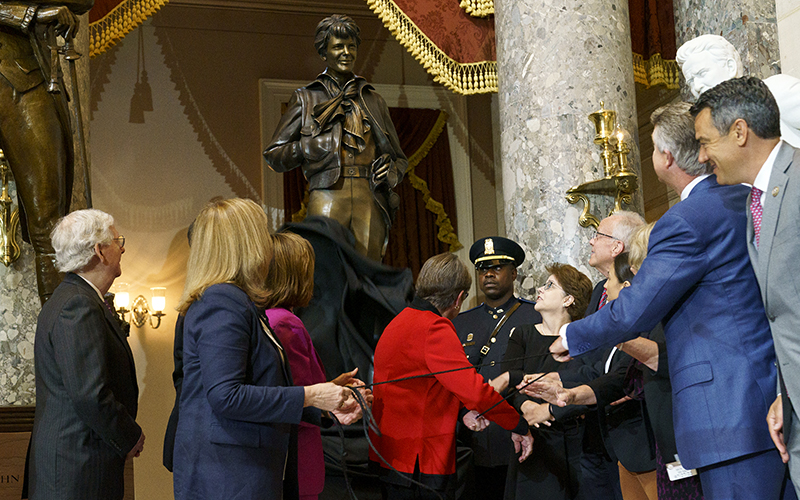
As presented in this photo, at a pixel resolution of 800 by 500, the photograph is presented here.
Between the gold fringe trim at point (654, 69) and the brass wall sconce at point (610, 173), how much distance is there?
216 cm

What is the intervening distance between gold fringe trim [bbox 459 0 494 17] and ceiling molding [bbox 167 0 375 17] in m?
3.86

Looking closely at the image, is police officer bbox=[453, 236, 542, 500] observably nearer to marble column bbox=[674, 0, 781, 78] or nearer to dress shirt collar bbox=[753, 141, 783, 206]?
marble column bbox=[674, 0, 781, 78]

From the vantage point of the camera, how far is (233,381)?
223cm

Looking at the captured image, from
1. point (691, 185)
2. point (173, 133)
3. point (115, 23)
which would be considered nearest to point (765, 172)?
point (691, 185)

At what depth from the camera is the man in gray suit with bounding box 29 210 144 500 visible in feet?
8.59

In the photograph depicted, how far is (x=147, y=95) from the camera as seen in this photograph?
8711mm

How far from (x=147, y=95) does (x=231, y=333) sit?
7.00m

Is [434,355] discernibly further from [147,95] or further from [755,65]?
[147,95]

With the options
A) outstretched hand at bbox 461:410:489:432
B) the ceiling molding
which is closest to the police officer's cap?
outstretched hand at bbox 461:410:489:432

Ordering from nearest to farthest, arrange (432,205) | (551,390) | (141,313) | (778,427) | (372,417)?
(778,427)
(372,417)
(551,390)
(141,313)
(432,205)

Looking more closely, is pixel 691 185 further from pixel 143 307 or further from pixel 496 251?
pixel 143 307

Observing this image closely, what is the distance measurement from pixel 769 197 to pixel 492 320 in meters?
2.32

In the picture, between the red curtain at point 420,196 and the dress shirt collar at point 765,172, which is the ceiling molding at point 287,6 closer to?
the red curtain at point 420,196

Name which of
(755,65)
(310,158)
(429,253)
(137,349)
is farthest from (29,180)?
(429,253)
